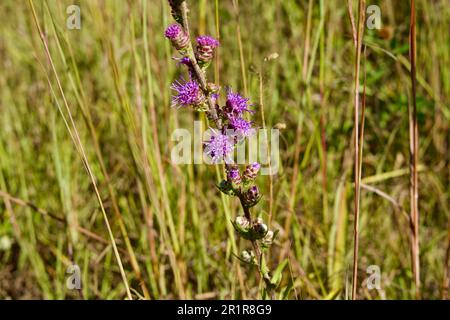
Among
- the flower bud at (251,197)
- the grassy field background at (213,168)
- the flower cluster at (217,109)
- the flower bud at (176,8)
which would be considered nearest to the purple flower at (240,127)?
the flower cluster at (217,109)

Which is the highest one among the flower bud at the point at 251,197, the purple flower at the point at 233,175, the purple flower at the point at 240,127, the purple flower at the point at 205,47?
the purple flower at the point at 205,47

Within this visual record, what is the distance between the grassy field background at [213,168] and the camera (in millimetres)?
1797

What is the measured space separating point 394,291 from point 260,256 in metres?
0.82

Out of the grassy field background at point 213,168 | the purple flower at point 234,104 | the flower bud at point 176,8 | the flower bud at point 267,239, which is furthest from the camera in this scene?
the grassy field background at point 213,168

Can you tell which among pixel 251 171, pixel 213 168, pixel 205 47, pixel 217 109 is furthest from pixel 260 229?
pixel 213 168

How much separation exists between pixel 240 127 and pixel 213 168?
82 cm

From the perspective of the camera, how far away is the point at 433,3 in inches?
98.8

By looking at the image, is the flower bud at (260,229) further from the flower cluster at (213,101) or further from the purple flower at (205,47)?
the purple flower at (205,47)

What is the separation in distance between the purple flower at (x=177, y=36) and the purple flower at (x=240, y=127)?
0.19 meters

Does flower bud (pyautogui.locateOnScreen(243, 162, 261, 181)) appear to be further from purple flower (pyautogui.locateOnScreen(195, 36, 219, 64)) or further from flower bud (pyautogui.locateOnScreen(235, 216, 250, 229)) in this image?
purple flower (pyautogui.locateOnScreen(195, 36, 219, 64))

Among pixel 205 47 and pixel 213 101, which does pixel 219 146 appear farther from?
pixel 205 47

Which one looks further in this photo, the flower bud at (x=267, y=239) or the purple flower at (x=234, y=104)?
the flower bud at (x=267, y=239)

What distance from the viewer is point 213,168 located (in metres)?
1.97
